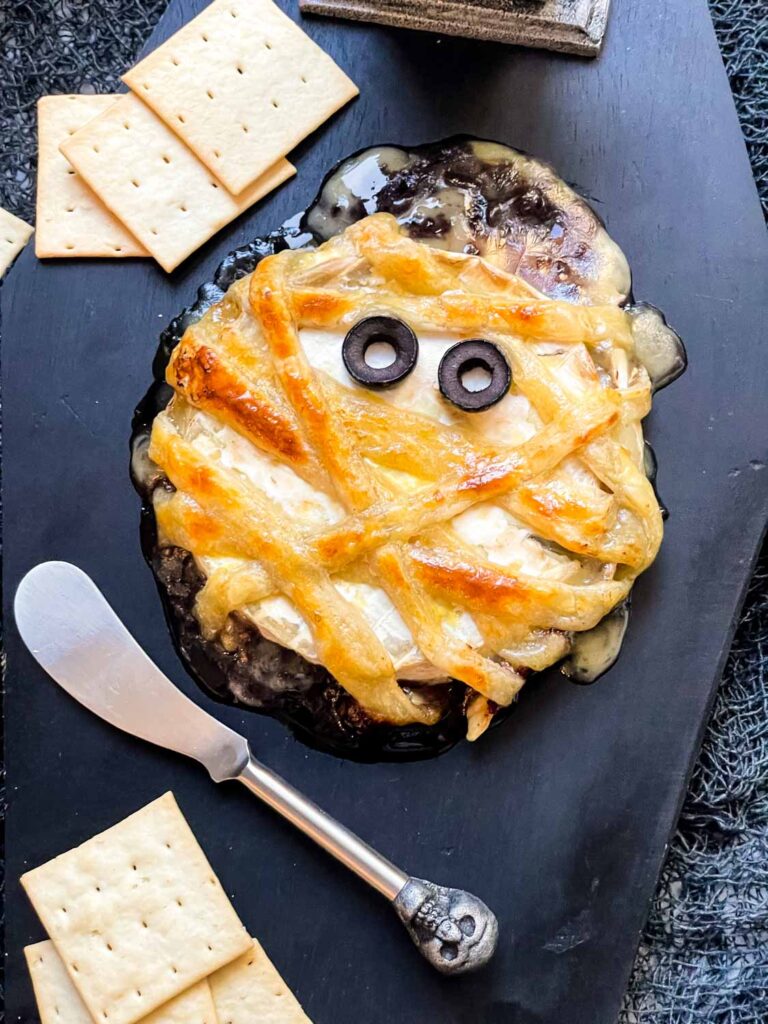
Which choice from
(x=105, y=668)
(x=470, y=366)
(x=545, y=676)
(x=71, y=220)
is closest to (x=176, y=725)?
(x=105, y=668)

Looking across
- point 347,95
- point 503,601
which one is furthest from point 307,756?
point 347,95

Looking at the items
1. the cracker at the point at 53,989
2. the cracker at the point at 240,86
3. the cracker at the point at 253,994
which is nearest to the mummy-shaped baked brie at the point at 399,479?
the cracker at the point at 240,86

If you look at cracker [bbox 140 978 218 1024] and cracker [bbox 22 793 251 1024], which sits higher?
cracker [bbox 22 793 251 1024]

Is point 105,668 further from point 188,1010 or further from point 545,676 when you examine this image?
point 545,676

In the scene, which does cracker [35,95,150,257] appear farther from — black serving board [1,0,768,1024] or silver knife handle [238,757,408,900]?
silver knife handle [238,757,408,900]

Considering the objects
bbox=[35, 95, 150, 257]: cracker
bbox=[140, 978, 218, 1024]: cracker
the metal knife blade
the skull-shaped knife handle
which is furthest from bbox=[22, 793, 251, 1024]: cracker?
bbox=[35, 95, 150, 257]: cracker

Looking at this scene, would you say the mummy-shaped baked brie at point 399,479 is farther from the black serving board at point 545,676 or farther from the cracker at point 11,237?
the cracker at point 11,237
